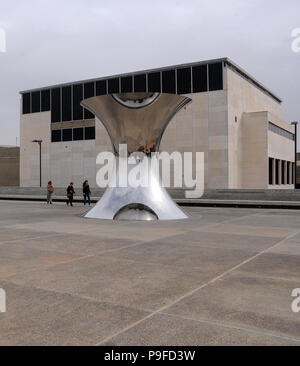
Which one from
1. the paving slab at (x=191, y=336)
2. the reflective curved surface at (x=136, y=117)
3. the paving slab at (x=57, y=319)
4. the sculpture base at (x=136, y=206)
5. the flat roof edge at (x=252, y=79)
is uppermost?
the flat roof edge at (x=252, y=79)

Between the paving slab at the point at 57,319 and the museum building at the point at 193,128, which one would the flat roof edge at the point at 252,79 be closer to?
the museum building at the point at 193,128

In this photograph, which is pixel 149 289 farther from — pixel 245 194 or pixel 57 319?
pixel 245 194

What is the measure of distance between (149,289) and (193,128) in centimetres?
3519

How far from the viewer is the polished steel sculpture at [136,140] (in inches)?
521

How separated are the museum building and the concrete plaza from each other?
29.9m

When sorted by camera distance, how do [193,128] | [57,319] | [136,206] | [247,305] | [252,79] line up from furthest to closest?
[252,79] → [193,128] → [136,206] → [247,305] → [57,319]

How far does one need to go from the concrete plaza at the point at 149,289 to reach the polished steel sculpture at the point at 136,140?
405 cm

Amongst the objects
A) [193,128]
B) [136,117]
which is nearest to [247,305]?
[136,117]

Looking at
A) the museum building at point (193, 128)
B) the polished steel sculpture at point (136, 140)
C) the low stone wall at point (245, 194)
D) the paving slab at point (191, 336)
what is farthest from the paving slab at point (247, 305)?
the museum building at point (193, 128)

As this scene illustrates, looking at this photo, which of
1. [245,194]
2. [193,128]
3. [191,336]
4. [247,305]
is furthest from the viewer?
[193,128]

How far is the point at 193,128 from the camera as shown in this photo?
3916 cm

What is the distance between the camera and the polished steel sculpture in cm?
1323

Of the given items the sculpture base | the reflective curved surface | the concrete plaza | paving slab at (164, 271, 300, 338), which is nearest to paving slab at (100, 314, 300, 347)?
the concrete plaza
